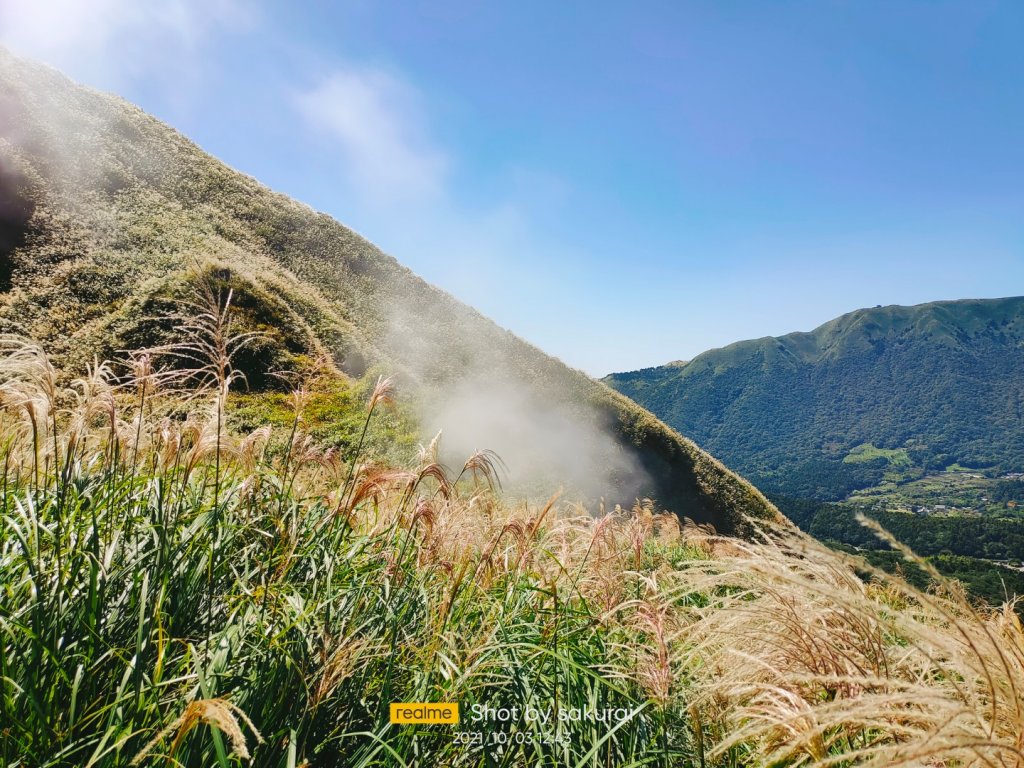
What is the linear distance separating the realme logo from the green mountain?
52.6 feet

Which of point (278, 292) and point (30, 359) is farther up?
point (278, 292)

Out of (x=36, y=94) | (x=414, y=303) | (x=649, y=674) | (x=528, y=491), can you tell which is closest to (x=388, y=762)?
(x=649, y=674)

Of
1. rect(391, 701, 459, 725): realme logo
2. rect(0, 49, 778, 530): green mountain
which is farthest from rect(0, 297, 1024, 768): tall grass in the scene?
rect(0, 49, 778, 530): green mountain

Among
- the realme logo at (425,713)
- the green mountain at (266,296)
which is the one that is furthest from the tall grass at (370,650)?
the green mountain at (266,296)

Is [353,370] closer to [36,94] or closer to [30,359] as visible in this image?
[30,359]

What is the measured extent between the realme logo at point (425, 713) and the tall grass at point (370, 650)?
8 cm

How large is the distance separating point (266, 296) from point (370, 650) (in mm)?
25884

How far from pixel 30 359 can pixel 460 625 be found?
9.95 feet

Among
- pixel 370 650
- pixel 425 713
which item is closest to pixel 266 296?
pixel 370 650

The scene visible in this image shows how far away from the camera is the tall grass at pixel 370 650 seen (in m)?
1.87

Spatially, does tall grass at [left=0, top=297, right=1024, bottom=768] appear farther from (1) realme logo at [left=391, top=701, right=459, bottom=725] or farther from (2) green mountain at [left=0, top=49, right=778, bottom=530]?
(2) green mountain at [left=0, top=49, right=778, bottom=530]

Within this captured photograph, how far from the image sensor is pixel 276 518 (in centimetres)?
363

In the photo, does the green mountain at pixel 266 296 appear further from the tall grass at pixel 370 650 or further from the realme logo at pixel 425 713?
the realme logo at pixel 425 713

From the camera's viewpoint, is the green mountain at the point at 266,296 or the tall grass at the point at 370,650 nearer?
the tall grass at the point at 370,650
